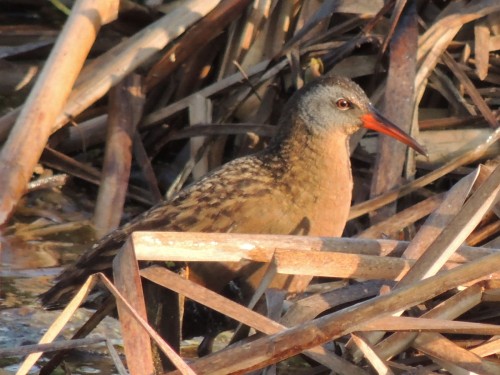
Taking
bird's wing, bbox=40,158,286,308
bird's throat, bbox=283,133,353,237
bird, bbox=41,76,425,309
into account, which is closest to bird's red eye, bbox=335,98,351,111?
bird, bbox=41,76,425,309

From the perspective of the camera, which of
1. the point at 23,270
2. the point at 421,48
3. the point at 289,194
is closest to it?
the point at 289,194

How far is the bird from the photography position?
3805mm

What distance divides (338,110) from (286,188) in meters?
0.52

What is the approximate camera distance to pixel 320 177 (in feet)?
13.7

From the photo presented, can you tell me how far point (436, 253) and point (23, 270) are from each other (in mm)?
2043

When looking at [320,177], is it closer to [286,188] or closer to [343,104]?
[286,188]

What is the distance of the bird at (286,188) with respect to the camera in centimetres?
380

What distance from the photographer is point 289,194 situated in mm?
4035

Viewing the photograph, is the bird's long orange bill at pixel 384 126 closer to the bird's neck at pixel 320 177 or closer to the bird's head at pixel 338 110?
the bird's head at pixel 338 110

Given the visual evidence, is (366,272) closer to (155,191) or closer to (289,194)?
(289,194)

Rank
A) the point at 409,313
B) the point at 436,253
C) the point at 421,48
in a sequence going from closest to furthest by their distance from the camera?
the point at 436,253 < the point at 409,313 < the point at 421,48

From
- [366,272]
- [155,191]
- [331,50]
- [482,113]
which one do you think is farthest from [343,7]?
[366,272]

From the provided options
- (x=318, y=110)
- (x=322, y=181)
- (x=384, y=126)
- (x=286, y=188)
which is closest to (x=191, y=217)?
(x=286, y=188)

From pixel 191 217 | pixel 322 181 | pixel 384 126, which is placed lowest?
pixel 191 217
